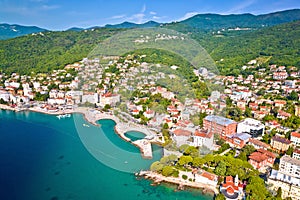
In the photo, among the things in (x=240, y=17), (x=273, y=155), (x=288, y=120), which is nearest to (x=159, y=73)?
(x=273, y=155)

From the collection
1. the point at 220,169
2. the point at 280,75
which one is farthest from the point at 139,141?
the point at 280,75

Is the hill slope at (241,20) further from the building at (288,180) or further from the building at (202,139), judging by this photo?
the building at (288,180)

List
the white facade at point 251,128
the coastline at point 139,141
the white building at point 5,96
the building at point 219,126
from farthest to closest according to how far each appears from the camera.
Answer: the white building at point 5,96
the white facade at point 251,128
the building at point 219,126
the coastline at point 139,141

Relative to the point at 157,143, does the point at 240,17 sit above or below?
above

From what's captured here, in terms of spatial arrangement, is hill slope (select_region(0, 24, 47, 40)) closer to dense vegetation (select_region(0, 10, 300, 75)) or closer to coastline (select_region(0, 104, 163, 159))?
dense vegetation (select_region(0, 10, 300, 75))

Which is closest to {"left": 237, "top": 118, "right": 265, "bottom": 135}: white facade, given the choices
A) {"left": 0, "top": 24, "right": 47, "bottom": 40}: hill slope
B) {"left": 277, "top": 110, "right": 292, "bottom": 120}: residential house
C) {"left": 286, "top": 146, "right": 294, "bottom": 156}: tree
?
{"left": 286, "top": 146, "right": 294, "bottom": 156}: tree

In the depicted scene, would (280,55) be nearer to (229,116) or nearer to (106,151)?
(229,116)

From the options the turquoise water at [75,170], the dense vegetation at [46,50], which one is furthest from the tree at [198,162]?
the dense vegetation at [46,50]
